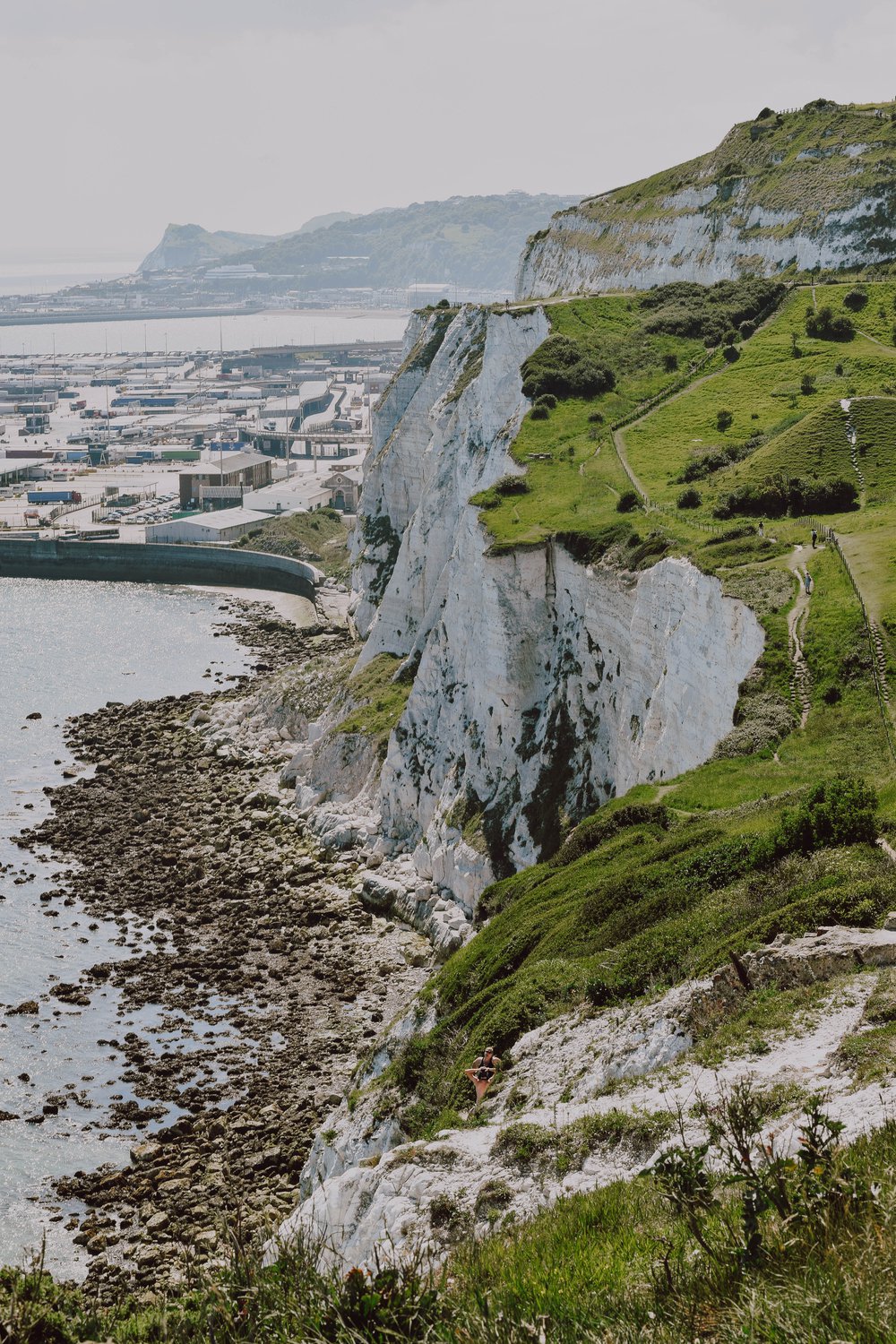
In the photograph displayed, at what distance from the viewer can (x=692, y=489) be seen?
5153 cm

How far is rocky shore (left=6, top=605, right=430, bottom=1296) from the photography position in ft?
111

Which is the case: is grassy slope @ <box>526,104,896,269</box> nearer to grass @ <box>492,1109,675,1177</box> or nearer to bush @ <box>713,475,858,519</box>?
bush @ <box>713,475,858,519</box>

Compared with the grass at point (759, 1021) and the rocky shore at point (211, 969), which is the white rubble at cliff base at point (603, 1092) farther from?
the rocky shore at point (211, 969)

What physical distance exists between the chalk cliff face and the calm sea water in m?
11.8

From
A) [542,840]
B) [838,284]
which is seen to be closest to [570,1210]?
[542,840]

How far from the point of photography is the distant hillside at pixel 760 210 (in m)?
79.1

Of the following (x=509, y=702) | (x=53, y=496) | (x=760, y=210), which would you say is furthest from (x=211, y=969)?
(x=53, y=496)

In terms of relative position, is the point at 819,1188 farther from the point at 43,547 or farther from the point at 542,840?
the point at 43,547

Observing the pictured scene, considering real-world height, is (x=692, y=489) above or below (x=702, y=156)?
below

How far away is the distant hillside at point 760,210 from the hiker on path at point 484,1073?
64627 millimetres

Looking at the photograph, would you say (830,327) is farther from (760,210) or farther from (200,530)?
(200,530)

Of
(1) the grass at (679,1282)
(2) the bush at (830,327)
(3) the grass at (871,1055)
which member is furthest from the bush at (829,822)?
(2) the bush at (830,327)

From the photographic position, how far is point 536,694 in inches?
2002

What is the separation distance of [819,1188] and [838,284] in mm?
69426
